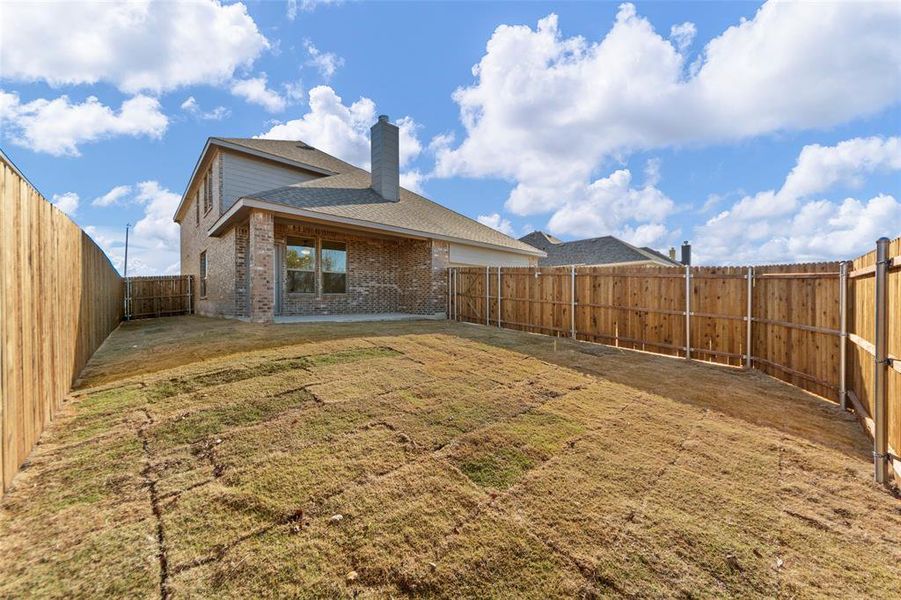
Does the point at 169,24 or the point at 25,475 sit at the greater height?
the point at 169,24

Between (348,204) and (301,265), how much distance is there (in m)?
2.41

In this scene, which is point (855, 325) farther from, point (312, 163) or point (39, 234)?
point (312, 163)

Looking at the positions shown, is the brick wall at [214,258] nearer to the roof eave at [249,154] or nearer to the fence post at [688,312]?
the roof eave at [249,154]

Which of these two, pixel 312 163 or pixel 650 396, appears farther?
A: pixel 312 163

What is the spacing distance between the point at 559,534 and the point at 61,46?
10.1 m

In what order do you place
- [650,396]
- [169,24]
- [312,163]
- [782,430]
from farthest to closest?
1. [312,163]
2. [169,24]
3. [650,396]
4. [782,430]

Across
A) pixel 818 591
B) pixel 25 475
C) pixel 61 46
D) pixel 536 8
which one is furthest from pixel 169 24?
pixel 818 591

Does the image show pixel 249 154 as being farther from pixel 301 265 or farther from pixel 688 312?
pixel 688 312

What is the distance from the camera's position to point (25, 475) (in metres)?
2.33

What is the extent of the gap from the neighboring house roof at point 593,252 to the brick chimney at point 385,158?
13.8 metres

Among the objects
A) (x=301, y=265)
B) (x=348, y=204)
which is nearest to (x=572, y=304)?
(x=348, y=204)

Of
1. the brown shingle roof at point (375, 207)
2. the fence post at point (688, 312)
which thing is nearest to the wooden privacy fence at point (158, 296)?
the brown shingle roof at point (375, 207)

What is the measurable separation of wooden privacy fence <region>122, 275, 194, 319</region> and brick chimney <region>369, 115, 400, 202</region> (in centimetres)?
983

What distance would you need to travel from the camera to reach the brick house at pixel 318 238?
9.59m
